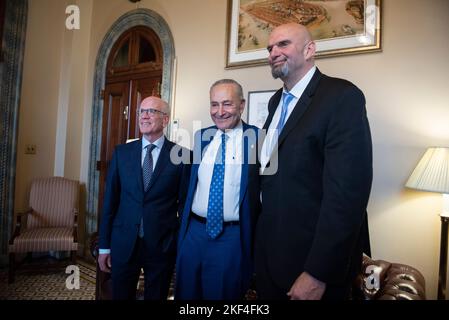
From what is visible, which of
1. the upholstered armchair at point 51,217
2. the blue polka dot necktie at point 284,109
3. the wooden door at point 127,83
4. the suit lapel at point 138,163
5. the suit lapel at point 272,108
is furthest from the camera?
the wooden door at point 127,83

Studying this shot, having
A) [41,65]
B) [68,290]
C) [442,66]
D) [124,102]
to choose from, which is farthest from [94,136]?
[442,66]

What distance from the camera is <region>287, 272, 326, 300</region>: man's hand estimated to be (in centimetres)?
97

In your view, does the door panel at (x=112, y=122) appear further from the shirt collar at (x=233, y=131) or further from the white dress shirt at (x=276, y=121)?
the white dress shirt at (x=276, y=121)

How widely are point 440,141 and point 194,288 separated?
1.79 m

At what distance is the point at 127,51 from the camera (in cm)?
374

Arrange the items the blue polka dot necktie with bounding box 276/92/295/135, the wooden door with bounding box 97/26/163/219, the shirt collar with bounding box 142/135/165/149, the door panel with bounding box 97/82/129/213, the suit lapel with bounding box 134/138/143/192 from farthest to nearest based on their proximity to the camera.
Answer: the door panel with bounding box 97/82/129/213 < the wooden door with bounding box 97/26/163/219 < the shirt collar with bounding box 142/135/165/149 < the suit lapel with bounding box 134/138/143/192 < the blue polka dot necktie with bounding box 276/92/295/135

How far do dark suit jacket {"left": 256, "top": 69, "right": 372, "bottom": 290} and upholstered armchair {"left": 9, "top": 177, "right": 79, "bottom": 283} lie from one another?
2.69 meters

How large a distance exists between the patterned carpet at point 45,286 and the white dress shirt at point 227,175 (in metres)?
1.93

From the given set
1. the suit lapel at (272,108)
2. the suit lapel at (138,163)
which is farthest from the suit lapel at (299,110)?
the suit lapel at (138,163)

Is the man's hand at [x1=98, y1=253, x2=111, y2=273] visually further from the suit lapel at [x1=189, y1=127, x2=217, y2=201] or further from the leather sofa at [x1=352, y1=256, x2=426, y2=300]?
the leather sofa at [x1=352, y1=256, x2=426, y2=300]

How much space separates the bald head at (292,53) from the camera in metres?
1.17

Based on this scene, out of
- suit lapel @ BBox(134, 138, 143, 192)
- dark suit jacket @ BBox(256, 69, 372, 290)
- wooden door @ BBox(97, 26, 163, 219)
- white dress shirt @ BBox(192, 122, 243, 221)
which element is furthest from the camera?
wooden door @ BBox(97, 26, 163, 219)

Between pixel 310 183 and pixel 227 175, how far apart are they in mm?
517

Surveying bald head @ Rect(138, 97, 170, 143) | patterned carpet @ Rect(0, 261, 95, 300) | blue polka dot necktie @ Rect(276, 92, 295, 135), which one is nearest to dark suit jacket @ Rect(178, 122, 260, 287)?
blue polka dot necktie @ Rect(276, 92, 295, 135)
